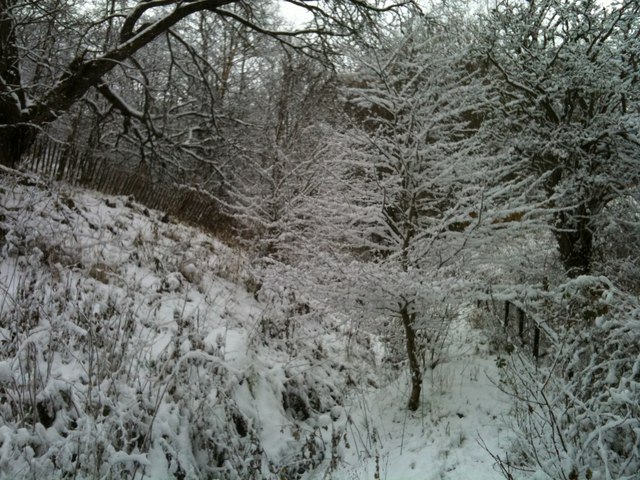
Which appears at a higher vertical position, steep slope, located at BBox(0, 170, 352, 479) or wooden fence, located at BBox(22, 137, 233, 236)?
wooden fence, located at BBox(22, 137, 233, 236)

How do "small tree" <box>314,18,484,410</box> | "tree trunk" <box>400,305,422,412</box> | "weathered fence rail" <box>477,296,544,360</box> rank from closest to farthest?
"small tree" <box>314,18,484,410</box>, "tree trunk" <box>400,305,422,412</box>, "weathered fence rail" <box>477,296,544,360</box>

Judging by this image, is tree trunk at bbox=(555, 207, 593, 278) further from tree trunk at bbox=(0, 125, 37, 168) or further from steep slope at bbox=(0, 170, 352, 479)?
tree trunk at bbox=(0, 125, 37, 168)

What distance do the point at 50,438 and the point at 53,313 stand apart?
125cm

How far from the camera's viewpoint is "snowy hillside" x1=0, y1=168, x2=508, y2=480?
112 inches

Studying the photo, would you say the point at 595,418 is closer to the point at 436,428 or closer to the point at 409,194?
the point at 436,428

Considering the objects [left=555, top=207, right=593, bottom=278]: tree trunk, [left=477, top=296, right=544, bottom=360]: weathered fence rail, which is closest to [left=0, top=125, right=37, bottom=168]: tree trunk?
[left=477, top=296, right=544, bottom=360]: weathered fence rail

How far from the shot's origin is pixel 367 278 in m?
4.08

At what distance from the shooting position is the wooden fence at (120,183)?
891cm

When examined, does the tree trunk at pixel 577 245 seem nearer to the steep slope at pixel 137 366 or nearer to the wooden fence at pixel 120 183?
the steep slope at pixel 137 366

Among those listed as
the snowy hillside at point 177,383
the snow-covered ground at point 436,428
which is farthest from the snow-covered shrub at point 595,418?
the snowy hillside at point 177,383

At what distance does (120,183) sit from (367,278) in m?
7.92

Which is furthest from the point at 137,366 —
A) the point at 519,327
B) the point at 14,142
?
the point at 519,327

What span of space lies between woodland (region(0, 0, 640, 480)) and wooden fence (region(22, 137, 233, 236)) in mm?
1695

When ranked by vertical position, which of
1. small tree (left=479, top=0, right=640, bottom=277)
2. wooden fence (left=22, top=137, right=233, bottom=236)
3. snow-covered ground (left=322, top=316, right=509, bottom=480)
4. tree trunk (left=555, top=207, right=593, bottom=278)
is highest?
small tree (left=479, top=0, right=640, bottom=277)
